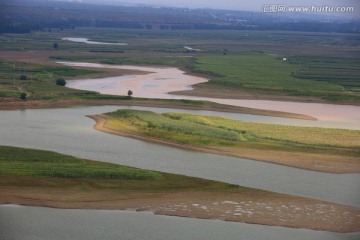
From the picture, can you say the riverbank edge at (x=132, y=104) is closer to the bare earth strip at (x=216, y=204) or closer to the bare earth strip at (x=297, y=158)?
the bare earth strip at (x=297, y=158)

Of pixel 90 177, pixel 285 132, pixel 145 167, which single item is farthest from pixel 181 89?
pixel 90 177

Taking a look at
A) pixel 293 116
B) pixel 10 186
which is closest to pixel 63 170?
pixel 10 186

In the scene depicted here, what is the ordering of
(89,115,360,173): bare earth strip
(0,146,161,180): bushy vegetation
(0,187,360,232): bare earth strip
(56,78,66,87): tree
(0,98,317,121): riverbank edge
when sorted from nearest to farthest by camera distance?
(0,187,360,232): bare earth strip < (0,146,161,180): bushy vegetation < (89,115,360,173): bare earth strip < (0,98,317,121): riverbank edge < (56,78,66,87): tree

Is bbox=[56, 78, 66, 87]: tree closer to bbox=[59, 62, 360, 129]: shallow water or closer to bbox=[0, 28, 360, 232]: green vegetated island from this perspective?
bbox=[0, 28, 360, 232]: green vegetated island

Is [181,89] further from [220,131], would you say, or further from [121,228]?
[121,228]

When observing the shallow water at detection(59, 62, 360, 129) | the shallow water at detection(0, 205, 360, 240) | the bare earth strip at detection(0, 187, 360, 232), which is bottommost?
the shallow water at detection(0, 205, 360, 240)

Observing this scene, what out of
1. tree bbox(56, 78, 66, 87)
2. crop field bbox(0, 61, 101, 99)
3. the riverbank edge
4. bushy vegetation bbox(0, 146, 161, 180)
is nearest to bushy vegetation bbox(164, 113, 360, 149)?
the riverbank edge
